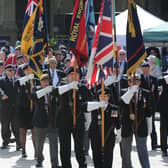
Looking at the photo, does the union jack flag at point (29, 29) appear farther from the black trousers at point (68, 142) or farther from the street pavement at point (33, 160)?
the black trousers at point (68, 142)

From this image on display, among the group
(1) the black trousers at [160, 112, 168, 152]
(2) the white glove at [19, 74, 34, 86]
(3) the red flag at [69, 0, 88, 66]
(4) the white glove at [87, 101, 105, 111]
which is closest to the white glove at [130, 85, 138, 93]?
(4) the white glove at [87, 101, 105, 111]

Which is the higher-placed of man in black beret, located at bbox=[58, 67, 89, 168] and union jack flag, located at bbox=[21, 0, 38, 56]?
union jack flag, located at bbox=[21, 0, 38, 56]

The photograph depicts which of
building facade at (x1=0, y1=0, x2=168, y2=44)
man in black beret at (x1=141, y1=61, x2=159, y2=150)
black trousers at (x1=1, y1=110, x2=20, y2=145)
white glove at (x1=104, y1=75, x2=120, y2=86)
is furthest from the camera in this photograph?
building facade at (x1=0, y1=0, x2=168, y2=44)

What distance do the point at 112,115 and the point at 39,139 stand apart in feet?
8.67

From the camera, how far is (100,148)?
35.7ft

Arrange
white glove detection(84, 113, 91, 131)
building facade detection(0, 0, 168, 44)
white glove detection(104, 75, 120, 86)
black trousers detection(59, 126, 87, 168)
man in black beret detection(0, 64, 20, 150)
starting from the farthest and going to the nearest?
building facade detection(0, 0, 168, 44), man in black beret detection(0, 64, 20, 150), white glove detection(84, 113, 91, 131), black trousers detection(59, 126, 87, 168), white glove detection(104, 75, 120, 86)

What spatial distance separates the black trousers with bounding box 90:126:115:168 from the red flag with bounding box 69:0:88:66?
1.60 m

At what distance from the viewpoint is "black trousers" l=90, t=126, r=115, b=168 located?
10.7m

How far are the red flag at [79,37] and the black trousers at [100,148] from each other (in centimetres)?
160

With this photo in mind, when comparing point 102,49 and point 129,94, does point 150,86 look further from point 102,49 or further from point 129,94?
point 102,49

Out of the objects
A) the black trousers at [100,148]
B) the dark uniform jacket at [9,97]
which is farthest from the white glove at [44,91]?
the dark uniform jacket at [9,97]

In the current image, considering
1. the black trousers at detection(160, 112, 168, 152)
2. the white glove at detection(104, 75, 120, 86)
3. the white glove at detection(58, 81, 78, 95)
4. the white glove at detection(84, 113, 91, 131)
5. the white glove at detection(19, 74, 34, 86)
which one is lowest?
the black trousers at detection(160, 112, 168, 152)

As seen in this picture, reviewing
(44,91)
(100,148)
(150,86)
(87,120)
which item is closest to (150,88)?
(150,86)

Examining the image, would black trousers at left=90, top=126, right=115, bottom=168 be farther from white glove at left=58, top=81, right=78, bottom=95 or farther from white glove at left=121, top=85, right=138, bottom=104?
white glove at left=58, top=81, right=78, bottom=95
